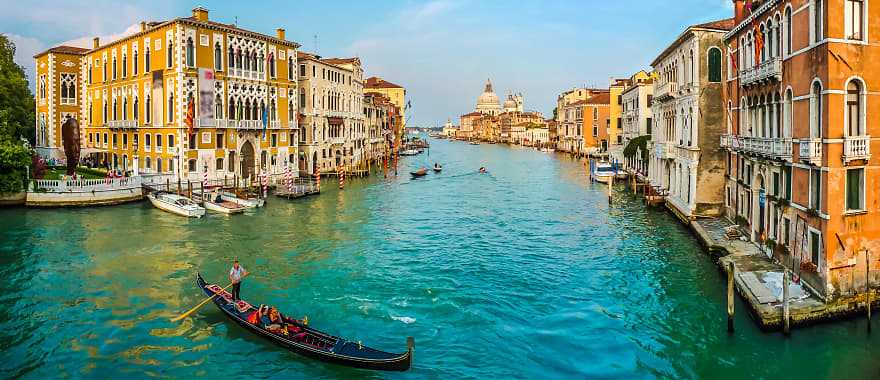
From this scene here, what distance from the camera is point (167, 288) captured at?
1504 cm

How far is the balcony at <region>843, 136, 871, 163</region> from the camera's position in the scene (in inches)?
451

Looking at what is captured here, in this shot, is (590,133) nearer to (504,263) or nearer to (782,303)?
(504,263)

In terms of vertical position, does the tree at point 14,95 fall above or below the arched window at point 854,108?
above

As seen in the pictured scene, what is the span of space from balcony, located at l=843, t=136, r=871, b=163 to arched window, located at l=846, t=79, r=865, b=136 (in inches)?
9.6

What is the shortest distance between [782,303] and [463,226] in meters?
13.9

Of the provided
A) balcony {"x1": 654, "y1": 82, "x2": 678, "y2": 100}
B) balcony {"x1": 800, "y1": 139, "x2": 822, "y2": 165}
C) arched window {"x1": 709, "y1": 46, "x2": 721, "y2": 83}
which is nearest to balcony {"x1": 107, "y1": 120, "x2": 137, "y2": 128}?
balcony {"x1": 654, "y1": 82, "x2": 678, "y2": 100}

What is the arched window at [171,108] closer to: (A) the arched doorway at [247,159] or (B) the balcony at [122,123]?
(B) the balcony at [122,123]

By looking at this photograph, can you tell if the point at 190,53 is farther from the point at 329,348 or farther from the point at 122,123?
the point at 329,348

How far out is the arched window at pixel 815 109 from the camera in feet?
39.4

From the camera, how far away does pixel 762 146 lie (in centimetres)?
1535

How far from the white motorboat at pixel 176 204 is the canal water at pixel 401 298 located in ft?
1.79

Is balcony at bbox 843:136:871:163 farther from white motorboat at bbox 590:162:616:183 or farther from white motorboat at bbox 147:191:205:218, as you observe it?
white motorboat at bbox 590:162:616:183

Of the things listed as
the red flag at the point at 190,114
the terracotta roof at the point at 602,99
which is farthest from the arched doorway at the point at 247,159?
the terracotta roof at the point at 602,99

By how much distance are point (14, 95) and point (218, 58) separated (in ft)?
56.4
